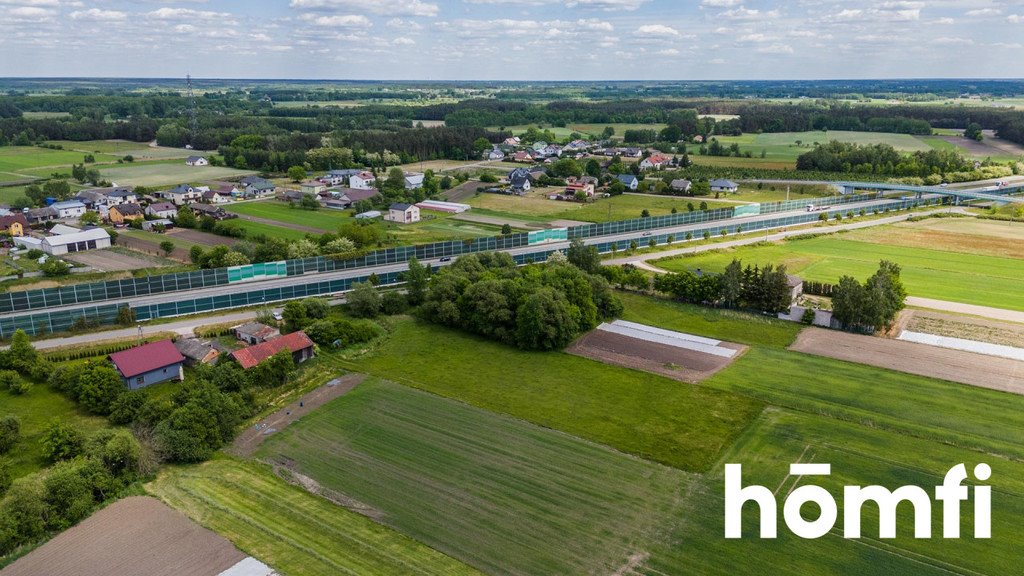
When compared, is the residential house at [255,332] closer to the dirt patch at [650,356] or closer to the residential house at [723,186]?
the dirt patch at [650,356]

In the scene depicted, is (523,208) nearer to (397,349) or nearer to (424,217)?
(424,217)

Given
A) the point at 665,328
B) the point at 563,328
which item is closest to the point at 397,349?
the point at 563,328

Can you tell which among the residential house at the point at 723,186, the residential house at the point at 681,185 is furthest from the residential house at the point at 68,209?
the residential house at the point at 723,186

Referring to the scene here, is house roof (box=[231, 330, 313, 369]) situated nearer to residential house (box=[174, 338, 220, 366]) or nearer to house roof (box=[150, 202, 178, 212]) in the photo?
residential house (box=[174, 338, 220, 366])

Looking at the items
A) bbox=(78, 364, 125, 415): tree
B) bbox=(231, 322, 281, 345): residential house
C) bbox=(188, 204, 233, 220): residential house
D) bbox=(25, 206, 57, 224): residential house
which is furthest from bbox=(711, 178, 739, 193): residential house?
bbox=(25, 206, 57, 224): residential house

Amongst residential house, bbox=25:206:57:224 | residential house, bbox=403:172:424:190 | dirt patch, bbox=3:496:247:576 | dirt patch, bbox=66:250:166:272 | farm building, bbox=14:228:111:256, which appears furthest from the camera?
residential house, bbox=403:172:424:190

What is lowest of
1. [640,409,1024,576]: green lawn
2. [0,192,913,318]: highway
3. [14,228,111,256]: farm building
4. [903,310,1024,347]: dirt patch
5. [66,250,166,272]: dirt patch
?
[640,409,1024,576]: green lawn
